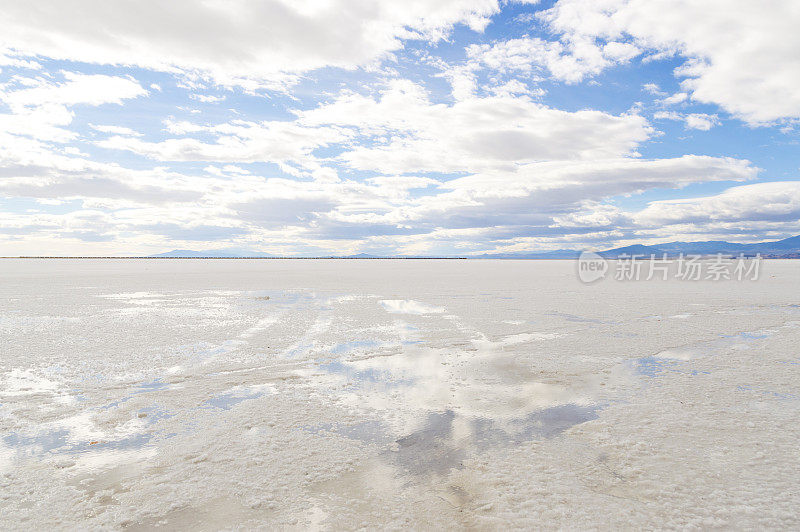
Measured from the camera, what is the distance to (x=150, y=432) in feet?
20.3

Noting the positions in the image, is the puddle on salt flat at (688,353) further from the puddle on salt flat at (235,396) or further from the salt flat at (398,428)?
the puddle on salt flat at (235,396)

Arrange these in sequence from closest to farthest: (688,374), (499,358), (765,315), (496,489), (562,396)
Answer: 1. (496,489)
2. (562,396)
3. (688,374)
4. (499,358)
5. (765,315)

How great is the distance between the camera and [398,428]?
638 cm

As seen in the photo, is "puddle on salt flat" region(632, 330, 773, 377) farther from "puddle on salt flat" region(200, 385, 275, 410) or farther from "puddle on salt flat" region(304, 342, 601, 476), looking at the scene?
"puddle on salt flat" region(200, 385, 275, 410)

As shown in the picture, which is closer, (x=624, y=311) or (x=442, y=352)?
(x=442, y=352)

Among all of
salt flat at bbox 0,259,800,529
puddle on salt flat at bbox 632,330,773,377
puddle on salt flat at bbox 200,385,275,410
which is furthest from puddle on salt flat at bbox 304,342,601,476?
puddle on salt flat at bbox 632,330,773,377

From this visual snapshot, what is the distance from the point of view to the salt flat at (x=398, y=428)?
4.38m

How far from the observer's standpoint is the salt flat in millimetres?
4379

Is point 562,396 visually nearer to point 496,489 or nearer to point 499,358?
point 499,358

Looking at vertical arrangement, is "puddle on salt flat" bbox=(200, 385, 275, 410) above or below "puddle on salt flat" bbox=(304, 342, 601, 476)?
below

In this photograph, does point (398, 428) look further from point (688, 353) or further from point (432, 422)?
point (688, 353)

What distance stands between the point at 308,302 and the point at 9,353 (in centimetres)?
1142

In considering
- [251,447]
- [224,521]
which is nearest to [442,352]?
[251,447]

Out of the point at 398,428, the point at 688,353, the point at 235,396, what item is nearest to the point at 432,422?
the point at 398,428
